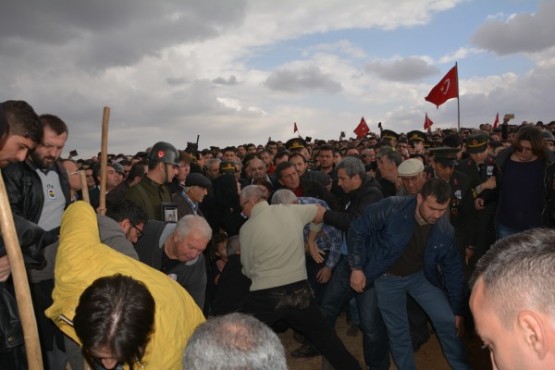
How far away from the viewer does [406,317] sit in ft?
14.3

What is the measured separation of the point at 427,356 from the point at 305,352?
1.45m

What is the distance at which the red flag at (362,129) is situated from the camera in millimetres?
19047

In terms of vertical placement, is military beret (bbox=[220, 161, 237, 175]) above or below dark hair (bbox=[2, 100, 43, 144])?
below

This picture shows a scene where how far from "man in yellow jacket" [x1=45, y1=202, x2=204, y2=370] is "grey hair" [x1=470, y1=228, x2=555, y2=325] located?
5.22 ft

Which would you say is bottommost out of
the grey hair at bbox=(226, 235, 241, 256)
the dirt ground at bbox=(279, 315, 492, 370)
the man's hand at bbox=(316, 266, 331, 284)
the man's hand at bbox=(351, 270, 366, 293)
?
the dirt ground at bbox=(279, 315, 492, 370)

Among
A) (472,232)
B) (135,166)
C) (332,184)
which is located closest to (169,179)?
(135,166)

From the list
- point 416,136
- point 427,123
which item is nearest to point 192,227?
point 416,136

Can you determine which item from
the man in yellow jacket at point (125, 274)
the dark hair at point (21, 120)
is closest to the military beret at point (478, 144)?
the man in yellow jacket at point (125, 274)

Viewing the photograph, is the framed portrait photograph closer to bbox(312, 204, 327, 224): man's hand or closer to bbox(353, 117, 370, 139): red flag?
bbox(312, 204, 327, 224): man's hand

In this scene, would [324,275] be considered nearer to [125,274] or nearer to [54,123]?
[125,274]

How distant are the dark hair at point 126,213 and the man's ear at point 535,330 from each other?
306 cm

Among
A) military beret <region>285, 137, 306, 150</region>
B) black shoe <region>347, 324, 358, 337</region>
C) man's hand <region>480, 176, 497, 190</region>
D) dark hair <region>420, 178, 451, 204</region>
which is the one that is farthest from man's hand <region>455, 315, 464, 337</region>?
military beret <region>285, 137, 306, 150</region>

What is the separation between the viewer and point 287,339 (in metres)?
5.90

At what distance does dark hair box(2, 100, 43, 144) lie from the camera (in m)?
2.38
